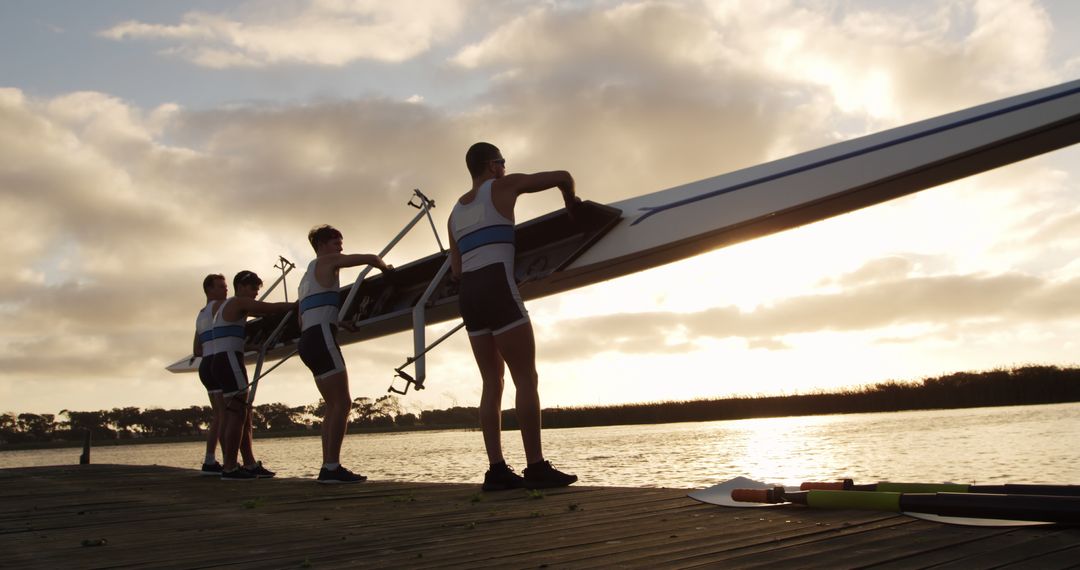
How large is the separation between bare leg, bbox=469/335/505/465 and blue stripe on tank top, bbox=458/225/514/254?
0.49m

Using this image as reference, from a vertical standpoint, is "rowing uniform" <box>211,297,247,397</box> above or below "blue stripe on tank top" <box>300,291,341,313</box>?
below

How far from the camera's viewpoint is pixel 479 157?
4289mm

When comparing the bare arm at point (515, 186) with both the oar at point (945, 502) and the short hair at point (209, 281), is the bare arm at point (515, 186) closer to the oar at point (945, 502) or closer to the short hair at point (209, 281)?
the oar at point (945, 502)

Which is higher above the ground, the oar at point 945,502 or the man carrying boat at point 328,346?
the man carrying boat at point 328,346

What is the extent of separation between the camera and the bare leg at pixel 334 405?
17.7ft

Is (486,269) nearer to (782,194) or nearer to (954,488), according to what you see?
(954,488)

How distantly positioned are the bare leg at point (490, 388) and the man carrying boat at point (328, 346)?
1492 millimetres

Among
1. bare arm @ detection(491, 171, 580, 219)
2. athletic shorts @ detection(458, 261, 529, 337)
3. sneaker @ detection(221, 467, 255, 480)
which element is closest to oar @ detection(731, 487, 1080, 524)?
athletic shorts @ detection(458, 261, 529, 337)

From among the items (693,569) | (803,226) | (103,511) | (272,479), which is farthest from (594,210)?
(693,569)

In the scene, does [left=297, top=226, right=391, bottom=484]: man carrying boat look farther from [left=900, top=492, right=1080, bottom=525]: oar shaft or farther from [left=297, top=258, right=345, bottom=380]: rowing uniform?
Result: [left=900, top=492, right=1080, bottom=525]: oar shaft

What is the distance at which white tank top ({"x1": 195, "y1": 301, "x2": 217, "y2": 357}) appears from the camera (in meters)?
6.83

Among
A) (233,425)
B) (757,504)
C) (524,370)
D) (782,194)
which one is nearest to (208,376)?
(233,425)

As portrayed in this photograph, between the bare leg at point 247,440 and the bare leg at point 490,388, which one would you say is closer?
the bare leg at point 490,388

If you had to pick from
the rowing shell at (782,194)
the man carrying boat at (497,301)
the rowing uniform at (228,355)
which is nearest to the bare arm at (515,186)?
the man carrying boat at (497,301)
